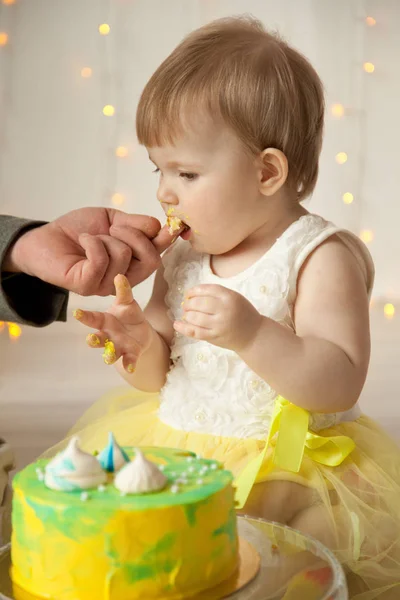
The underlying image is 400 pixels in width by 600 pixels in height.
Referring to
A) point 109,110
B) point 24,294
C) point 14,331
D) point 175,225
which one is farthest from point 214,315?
point 109,110

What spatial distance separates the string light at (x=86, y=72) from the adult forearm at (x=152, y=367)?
2.40 m

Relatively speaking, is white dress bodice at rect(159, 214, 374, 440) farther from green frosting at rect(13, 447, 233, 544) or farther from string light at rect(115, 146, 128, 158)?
string light at rect(115, 146, 128, 158)

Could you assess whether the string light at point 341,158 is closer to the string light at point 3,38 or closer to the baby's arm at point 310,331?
the string light at point 3,38

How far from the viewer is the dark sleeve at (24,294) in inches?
61.0

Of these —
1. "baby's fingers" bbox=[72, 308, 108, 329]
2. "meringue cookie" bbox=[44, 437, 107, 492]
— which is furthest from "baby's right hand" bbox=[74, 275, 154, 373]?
"meringue cookie" bbox=[44, 437, 107, 492]

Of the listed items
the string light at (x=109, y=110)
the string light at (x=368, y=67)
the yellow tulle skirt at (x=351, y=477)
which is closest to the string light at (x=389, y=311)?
the string light at (x=368, y=67)

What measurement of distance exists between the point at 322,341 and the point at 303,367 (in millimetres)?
61

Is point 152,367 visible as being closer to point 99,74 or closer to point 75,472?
point 75,472

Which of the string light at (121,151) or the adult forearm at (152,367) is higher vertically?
the string light at (121,151)

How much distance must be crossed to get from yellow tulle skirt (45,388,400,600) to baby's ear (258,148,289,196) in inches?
15.6

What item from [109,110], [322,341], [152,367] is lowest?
[152,367]

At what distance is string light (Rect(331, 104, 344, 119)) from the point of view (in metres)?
3.86

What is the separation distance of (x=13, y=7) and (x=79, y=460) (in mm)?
3055

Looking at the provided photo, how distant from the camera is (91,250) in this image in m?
1.39
